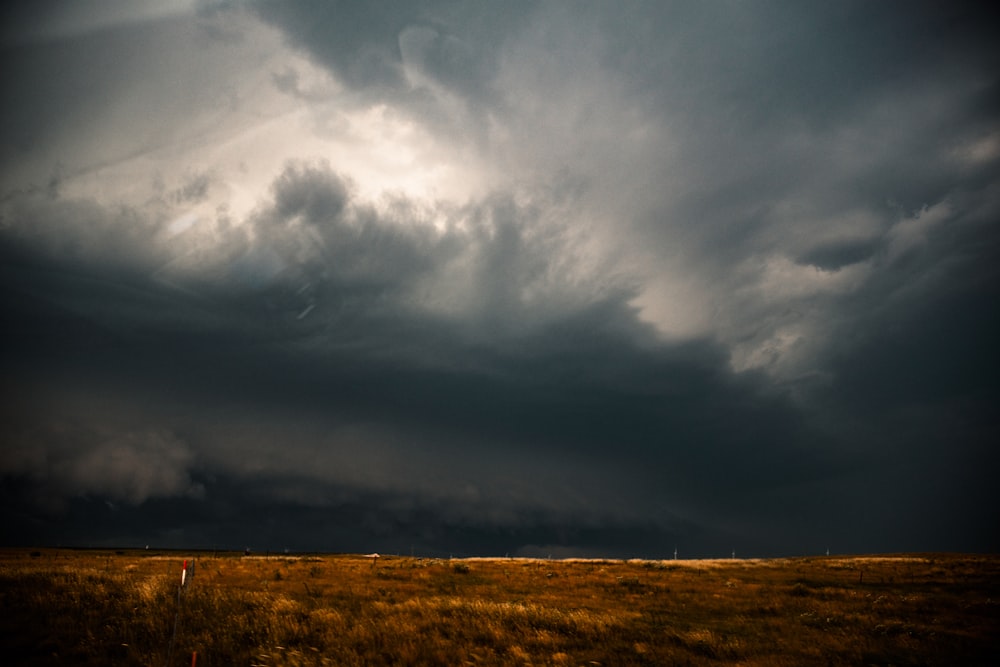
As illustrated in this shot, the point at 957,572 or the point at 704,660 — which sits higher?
the point at 704,660

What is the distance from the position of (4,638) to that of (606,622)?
17861 mm

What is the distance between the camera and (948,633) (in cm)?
2000

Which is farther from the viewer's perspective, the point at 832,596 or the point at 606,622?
the point at 832,596

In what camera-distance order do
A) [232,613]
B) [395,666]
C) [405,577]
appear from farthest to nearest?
[405,577], [232,613], [395,666]

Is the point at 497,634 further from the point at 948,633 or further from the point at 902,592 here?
the point at 902,592

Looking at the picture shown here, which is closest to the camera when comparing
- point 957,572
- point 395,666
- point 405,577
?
point 395,666

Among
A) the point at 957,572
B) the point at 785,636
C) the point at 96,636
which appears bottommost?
the point at 957,572

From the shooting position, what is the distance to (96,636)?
15.2 metres

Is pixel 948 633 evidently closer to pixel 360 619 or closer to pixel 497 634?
pixel 497 634

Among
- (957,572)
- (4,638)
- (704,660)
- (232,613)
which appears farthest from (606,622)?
(957,572)

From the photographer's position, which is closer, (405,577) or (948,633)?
(948,633)

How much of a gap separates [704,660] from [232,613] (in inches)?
581

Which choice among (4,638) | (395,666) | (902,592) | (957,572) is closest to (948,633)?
(902,592)

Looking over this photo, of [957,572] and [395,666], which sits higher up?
[395,666]
